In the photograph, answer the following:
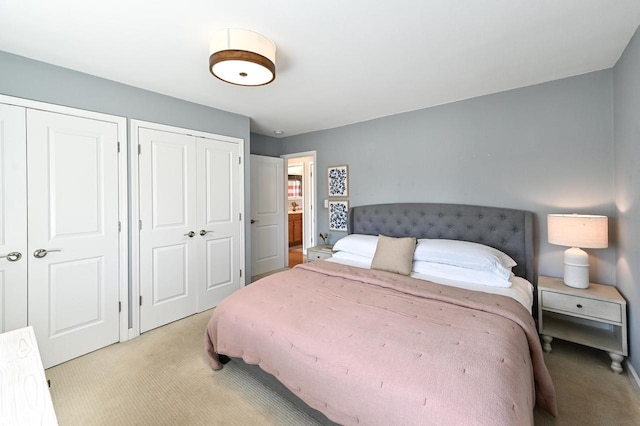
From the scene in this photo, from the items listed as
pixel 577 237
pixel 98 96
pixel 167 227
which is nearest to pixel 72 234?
pixel 167 227

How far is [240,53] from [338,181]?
2.48 meters

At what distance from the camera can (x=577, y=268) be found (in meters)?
2.16

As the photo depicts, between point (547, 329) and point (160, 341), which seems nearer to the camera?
point (547, 329)

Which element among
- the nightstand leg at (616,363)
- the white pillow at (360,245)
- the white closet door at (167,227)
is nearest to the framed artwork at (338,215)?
the white pillow at (360,245)

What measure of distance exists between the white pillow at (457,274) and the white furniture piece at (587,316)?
0.39 m

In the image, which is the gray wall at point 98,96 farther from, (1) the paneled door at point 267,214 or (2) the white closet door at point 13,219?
(1) the paneled door at point 267,214

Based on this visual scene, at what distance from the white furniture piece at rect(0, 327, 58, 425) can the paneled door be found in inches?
127

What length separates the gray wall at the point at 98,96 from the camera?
2004mm

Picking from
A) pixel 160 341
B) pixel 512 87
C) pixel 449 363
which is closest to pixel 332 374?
pixel 449 363

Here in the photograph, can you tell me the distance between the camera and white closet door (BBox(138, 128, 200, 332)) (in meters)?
2.65

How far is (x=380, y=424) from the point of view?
110 cm

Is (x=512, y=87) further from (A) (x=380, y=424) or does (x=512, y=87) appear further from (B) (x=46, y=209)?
(B) (x=46, y=209)

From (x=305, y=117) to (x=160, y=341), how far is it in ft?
9.61

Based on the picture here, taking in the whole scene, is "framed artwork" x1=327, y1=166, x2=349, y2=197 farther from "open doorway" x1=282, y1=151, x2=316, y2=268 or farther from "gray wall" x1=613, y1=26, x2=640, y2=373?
"gray wall" x1=613, y1=26, x2=640, y2=373
